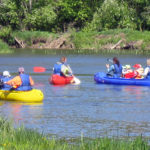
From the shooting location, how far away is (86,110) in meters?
18.6

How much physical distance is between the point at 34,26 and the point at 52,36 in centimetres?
570

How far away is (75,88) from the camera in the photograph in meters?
24.5

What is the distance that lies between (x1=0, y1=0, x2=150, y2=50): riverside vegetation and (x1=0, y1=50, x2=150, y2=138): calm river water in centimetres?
2340

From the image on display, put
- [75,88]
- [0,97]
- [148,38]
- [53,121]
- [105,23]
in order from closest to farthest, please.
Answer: [53,121]
[0,97]
[75,88]
[148,38]
[105,23]

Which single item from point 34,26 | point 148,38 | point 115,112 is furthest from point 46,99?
point 34,26

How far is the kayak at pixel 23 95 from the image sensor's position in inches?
781

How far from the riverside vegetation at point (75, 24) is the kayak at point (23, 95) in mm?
Answer: 30606

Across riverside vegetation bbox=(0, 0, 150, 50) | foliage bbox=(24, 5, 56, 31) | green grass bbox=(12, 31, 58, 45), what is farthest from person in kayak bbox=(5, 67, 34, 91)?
foliage bbox=(24, 5, 56, 31)

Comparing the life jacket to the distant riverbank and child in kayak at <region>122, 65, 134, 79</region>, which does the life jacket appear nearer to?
child in kayak at <region>122, 65, 134, 79</region>

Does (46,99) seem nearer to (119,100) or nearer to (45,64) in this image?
(119,100)

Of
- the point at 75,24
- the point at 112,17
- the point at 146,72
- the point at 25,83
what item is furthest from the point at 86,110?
the point at 75,24

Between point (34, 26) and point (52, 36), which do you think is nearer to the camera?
point (52, 36)

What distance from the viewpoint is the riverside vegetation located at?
171ft

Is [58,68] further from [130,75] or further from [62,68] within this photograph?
[130,75]
